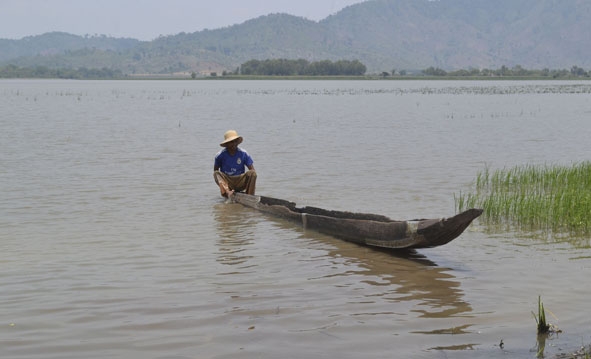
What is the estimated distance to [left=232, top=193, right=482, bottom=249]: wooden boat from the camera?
6.87 m

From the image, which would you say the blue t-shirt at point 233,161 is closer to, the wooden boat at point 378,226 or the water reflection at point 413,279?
the wooden boat at point 378,226

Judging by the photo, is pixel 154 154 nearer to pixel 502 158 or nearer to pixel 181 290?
pixel 502 158

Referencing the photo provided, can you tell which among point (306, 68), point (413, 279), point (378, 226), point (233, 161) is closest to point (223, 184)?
point (233, 161)

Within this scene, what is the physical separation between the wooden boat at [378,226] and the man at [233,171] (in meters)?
1.51

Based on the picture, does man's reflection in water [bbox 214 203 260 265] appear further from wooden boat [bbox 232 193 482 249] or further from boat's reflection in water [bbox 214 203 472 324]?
wooden boat [bbox 232 193 482 249]

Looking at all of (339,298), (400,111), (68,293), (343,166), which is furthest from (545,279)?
(400,111)

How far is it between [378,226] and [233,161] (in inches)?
181

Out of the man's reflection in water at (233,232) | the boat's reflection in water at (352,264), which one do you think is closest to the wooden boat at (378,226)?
the boat's reflection in water at (352,264)

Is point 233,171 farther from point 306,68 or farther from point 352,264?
point 306,68

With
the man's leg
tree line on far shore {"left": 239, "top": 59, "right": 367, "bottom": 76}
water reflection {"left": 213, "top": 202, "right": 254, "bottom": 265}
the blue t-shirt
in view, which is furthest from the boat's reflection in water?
tree line on far shore {"left": 239, "top": 59, "right": 367, "bottom": 76}

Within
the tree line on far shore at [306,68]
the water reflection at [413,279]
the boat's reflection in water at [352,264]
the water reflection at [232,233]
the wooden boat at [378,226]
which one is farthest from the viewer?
the tree line on far shore at [306,68]

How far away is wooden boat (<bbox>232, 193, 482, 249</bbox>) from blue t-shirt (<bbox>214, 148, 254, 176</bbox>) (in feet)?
5.20

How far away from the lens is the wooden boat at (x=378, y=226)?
6871mm

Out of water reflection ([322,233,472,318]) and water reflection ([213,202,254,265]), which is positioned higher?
water reflection ([322,233,472,318])
